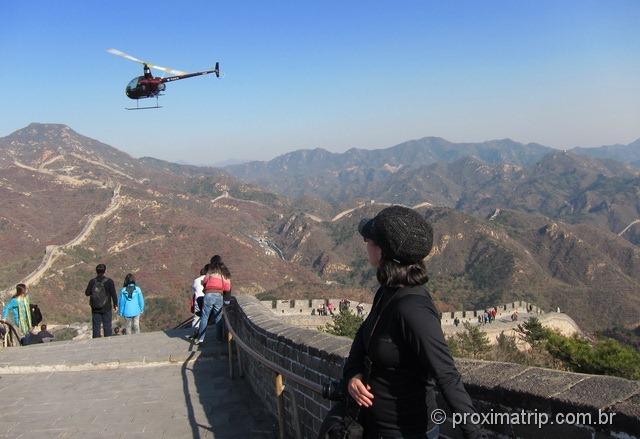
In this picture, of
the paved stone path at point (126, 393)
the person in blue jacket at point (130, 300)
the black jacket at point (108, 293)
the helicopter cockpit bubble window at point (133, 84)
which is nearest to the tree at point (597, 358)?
the paved stone path at point (126, 393)

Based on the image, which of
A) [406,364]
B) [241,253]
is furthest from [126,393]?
[241,253]

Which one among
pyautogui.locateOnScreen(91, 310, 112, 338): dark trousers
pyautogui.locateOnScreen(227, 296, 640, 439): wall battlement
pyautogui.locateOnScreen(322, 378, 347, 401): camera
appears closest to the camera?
pyautogui.locateOnScreen(227, 296, 640, 439): wall battlement

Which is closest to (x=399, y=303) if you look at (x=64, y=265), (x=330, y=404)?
(x=330, y=404)

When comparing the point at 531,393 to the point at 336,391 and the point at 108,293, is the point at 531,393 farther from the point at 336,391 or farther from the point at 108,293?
the point at 108,293

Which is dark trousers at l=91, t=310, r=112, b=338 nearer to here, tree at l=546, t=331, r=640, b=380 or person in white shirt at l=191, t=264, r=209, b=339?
person in white shirt at l=191, t=264, r=209, b=339

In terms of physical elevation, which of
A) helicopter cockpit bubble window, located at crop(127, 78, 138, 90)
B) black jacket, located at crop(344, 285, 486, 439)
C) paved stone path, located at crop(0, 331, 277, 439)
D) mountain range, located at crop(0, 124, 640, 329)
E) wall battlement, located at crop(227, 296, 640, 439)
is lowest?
mountain range, located at crop(0, 124, 640, 329)

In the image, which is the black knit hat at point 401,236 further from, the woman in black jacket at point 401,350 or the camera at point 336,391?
the camera at point 336,391

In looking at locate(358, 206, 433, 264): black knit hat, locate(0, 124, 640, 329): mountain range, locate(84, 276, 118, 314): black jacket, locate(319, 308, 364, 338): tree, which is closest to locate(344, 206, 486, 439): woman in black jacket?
locate(358, 206, 433, 264): black knit hat
